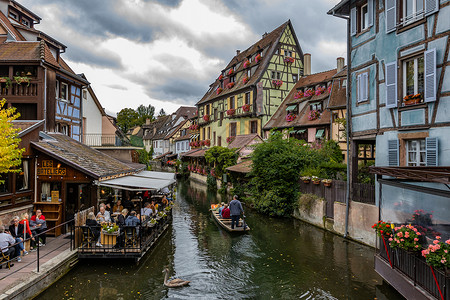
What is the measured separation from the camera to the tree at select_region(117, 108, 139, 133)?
7944 cm

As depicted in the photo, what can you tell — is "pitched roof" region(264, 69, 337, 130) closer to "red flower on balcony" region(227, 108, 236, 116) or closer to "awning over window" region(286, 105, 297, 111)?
"awning over window" region(286, 105, 297, 111)

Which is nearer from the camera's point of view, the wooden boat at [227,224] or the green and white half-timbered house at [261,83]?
the wooden boat at [227,224]

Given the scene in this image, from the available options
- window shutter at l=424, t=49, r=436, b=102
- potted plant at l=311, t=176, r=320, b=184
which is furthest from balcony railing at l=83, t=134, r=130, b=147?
window shutter at l=424, t=49, r=436, b=102

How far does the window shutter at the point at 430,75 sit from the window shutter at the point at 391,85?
4.19 ft

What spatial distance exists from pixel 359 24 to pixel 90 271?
14.4 m

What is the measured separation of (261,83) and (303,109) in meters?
6.21

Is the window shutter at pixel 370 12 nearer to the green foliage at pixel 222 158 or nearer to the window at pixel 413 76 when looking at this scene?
the window at pixel 413 76

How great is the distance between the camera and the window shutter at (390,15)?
37.7 feet

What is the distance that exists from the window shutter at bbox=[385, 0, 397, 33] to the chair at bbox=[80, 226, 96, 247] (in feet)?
43.0

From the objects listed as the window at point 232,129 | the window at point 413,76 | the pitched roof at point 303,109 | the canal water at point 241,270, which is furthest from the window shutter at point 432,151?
the window at point 232,129

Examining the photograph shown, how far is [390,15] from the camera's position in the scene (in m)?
11.7

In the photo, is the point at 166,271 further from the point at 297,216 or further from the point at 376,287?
the point at 297,216

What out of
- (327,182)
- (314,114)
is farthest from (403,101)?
(314,114)

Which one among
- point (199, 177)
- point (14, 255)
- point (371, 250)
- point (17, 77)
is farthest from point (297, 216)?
point (199, 177)
